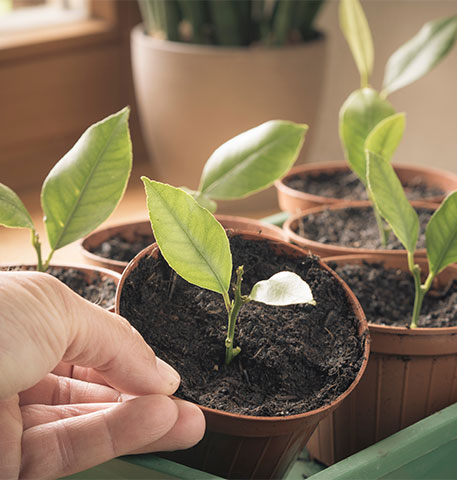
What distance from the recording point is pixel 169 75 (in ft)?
4.64

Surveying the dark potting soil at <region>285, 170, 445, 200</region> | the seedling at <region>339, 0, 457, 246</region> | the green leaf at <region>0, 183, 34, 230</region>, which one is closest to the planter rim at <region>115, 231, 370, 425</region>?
the green leaf at <region>0, 183, 34, 230</region>

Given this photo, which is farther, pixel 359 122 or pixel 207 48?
pixel 207 48

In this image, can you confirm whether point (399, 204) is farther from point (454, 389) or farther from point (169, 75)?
point (169, 75)

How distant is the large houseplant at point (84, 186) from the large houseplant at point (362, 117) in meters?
0.31

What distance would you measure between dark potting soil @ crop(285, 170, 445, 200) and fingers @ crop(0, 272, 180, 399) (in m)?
0.68

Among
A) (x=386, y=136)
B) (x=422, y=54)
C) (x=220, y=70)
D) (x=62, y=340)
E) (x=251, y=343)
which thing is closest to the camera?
(x=62, y=340)

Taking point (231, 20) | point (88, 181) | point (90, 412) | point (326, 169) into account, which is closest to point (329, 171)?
point (326, 169)

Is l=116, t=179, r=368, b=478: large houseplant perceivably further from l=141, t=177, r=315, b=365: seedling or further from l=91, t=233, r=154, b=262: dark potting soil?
l=91, t=233, r=154, b=262: dark potting soil

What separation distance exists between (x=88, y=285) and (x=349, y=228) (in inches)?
15.1

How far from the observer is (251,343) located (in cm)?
60

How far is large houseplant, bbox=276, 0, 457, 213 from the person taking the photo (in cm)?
90

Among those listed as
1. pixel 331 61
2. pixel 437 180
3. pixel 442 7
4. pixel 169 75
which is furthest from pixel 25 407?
pixel 331 61

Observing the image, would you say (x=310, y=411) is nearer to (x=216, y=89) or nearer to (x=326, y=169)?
(x=326, y=169)

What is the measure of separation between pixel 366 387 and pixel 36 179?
111 cm
